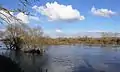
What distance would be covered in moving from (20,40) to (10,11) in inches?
2905

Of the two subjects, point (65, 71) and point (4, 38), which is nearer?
point (65, 71)

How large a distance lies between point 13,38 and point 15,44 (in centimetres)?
229

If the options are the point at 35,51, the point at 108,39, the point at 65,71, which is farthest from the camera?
the point at 108,39

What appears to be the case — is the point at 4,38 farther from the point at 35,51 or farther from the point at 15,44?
the point at 35,51

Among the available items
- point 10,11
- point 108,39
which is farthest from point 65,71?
point 108,39

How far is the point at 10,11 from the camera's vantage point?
44.3 feet

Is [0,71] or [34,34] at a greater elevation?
[34,34]

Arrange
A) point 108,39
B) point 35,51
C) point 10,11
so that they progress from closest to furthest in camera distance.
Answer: point 10,11
point 35,51
point 108,39

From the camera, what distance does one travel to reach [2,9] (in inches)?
533

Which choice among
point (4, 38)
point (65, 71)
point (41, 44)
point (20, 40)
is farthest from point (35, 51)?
point (65, 71)

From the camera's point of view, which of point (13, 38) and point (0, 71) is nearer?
point (0, 71)

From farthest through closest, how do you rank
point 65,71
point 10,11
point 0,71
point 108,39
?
point 108,39
point 65,71
point 0,71
point 10,11

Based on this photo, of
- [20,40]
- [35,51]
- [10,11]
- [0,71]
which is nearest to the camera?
[10,11]

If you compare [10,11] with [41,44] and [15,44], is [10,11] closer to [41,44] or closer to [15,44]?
[41,44]
